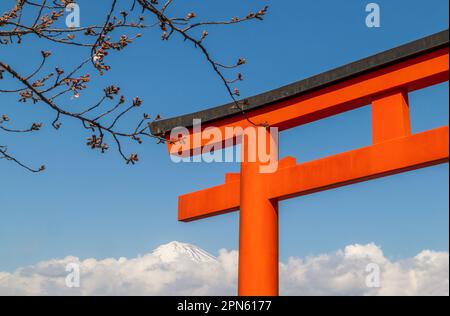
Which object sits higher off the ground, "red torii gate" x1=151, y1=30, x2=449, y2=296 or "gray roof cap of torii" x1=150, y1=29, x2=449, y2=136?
"gray roof cap of torii" x1=150, y1=29, x2=449, y2=136

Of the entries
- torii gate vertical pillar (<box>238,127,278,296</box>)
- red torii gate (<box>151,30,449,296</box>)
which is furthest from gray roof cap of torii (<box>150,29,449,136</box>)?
torii gate vertical pillar (<box>238,127,278,296</box>)

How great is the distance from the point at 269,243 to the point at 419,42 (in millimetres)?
1715

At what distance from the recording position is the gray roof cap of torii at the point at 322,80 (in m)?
3.61

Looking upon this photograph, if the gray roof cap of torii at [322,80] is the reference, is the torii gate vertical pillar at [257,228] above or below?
below

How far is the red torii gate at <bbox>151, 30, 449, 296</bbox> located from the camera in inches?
142

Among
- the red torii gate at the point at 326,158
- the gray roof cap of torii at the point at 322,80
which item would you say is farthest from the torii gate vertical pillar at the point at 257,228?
the gray roof cap of torii at the point at 322,80

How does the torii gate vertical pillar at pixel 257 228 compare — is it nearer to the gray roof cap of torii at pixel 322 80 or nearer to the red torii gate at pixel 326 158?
the red torii gate at pixel 326 158

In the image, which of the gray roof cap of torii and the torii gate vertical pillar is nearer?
the gray roof cap of torii

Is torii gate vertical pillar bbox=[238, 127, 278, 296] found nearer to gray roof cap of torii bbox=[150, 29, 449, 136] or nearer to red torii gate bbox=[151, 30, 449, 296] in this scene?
red torii gate bbox=[151, 30, 449, 296]

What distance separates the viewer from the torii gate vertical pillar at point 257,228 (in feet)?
13.9

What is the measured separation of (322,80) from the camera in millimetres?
4078

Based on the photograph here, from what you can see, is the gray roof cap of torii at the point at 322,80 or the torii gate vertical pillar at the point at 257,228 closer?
the gray roof cap of torii at the point at 322,80
